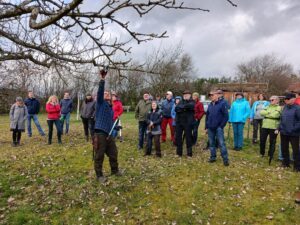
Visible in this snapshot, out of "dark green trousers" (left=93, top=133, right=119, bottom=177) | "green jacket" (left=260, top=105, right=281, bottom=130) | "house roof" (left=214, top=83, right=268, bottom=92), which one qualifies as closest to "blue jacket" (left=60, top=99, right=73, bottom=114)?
"dark green trousers" (left=93, top=133, right=119, bottom=177)

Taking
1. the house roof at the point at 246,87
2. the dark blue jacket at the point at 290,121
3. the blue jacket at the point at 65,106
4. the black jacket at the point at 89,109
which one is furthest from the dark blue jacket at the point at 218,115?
the house roof at the point at 246,87

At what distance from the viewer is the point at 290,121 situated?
867cm

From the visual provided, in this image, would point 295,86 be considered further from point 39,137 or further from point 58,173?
point 58,173

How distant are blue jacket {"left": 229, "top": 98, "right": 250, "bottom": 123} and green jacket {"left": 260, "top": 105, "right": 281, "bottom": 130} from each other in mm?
1057

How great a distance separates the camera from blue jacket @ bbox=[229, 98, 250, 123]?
432 inches

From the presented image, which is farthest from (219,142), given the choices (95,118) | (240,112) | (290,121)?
(95,118)

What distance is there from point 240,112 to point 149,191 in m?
5.24

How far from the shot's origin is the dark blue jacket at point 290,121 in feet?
28.2

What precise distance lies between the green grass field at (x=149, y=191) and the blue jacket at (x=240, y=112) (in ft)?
4.58

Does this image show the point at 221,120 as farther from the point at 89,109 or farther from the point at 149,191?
the point at 89,109

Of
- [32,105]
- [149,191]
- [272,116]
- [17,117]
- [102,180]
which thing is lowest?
[149,191]

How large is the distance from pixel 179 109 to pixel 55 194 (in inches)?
183

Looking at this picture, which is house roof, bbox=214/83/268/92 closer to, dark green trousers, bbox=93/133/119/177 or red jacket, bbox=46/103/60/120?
red jacket, bbox=46/103/60/120

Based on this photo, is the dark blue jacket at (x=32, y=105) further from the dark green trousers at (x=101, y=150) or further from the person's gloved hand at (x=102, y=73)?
the person's gloved hand at (x=102, y=73)
